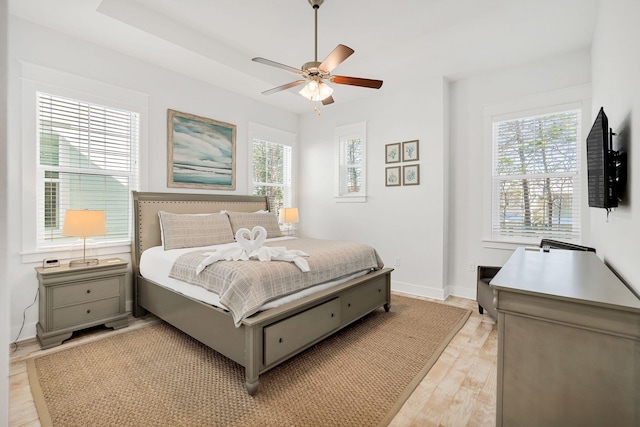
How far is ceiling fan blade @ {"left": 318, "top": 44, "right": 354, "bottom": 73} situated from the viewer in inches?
84.1

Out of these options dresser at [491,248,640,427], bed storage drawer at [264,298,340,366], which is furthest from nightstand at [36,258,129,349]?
dresser at [491,248,640,427]

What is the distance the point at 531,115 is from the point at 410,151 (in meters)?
1.38

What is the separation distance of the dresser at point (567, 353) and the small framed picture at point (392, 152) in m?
3.05

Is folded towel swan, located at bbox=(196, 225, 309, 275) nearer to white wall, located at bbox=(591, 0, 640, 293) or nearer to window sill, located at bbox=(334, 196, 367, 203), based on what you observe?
white wall, located at bbox=(591, 0, 640, 293)

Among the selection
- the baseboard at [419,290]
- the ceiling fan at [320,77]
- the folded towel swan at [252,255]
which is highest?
the ceiling fan at [320,77]

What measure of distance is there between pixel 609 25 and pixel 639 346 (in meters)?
2.15

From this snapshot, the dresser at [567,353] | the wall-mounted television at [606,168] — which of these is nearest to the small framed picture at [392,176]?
the wall-mounted television at [606,168]

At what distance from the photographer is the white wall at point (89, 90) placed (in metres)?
2.53

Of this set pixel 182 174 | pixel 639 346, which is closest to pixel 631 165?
pixel 639 346

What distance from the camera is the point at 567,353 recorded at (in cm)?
109

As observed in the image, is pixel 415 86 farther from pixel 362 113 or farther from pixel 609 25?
pixel 609 25

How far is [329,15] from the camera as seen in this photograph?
110 inches

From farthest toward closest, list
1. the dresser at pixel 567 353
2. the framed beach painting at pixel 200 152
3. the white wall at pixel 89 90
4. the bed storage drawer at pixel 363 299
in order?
the framed beach painting at pixel 200 152 < the bed storage drawer at pixel 363 299 < the white wall at pixel 89 90 < the dresser at pixel 567 353

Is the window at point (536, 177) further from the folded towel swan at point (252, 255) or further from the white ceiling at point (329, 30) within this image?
the folded towel swan at point (252, 255)
